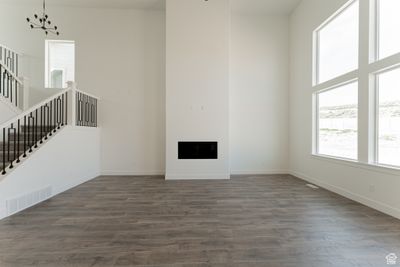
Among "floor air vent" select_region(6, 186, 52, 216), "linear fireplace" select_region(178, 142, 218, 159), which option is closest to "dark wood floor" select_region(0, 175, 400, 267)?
"floor air vent" select_region(6, 186, 52, 216)

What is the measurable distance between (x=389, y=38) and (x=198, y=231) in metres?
4.05

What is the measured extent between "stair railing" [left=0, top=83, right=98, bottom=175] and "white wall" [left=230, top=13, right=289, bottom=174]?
13.4ft

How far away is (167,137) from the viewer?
610cm

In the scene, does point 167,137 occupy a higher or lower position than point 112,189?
higher

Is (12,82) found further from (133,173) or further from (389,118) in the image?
(389,118)

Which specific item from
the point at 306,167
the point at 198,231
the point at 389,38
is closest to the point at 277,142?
the point at 306,167

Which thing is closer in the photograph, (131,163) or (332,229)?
(332,229)

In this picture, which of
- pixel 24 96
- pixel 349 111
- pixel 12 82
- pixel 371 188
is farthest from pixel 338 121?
pixel 12 82

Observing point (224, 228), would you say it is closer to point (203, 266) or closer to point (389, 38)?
point (203, 266)

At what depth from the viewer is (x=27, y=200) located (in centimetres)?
364

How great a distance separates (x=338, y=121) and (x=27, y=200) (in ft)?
19.6

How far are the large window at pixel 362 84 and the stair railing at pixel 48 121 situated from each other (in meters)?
5.69

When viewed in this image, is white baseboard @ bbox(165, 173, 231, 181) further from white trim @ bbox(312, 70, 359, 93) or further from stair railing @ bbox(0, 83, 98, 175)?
white trim @ bbox(312, 70, 359, 93)

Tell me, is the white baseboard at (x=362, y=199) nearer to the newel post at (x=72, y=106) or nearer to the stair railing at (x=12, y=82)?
the newel post at (x=72, y=106)
